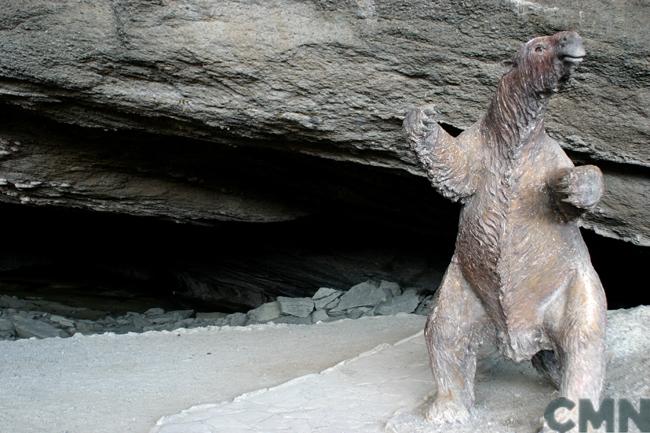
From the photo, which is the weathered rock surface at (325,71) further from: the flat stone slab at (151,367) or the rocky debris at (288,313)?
the rocky debris at (288,313)

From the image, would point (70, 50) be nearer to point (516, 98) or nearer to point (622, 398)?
point (516, 98)

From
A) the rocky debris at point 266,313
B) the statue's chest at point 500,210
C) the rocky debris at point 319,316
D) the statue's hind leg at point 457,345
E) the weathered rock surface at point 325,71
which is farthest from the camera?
the rocky debris at point 266,313

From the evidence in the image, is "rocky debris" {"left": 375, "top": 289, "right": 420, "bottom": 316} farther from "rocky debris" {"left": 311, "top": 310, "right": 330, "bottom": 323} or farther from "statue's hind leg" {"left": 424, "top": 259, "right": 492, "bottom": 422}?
"statue's hind leg" {"left": 424, "top": 259, "right": 492, "bottom": 422}

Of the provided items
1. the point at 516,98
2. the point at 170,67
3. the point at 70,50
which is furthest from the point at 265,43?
the point at 516,98

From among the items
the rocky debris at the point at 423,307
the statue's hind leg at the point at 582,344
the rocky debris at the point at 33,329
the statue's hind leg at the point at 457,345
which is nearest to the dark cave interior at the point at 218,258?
the rocky debris at the point at 423,307

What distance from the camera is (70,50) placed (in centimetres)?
359

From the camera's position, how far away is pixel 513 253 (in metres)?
2.28

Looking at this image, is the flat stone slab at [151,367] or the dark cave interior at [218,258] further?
the dark cave interior at [218,258]

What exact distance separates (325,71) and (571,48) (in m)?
1.72

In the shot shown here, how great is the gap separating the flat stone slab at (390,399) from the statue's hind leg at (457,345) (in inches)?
2.7

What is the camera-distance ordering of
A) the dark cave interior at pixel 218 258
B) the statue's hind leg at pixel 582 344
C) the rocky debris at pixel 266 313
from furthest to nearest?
the dark cave interior at pixel 218 258
the rocky debris at pixel 266 313
the statue's hind leg at pixel 582 344

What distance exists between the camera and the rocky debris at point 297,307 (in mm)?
5160

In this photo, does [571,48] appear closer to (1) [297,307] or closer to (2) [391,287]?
(1) [297,307]

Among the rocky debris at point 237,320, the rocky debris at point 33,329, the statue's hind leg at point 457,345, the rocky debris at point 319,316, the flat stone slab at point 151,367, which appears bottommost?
the rocky debris at point 33,329
